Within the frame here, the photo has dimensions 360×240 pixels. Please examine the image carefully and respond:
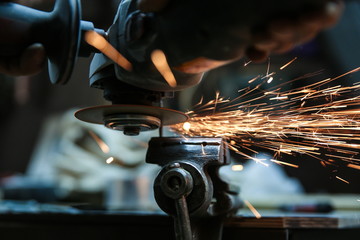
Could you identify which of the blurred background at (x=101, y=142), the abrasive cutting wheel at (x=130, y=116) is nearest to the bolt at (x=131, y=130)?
the abrasive cutting wheel at (x=130, y=116)

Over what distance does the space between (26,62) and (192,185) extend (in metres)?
0.48

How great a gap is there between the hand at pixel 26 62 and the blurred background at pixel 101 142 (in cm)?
198

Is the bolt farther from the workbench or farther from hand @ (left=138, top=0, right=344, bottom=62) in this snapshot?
hand @ (left=138, top=0, right=344, bottom=62)

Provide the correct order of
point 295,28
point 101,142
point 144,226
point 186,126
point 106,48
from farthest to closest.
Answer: point 101,142 < point 186,126 < point 144,226 < point 106,48 < point 295,28

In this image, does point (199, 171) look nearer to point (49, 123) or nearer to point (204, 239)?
point (204, 239)

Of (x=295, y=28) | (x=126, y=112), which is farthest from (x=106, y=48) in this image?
(x=295, y=28)

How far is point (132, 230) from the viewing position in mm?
1408

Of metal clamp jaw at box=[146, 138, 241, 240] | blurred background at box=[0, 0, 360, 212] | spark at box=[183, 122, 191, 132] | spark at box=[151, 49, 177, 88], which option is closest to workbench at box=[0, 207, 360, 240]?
metal clamp jaw at box=[146, 138, 241, 240]

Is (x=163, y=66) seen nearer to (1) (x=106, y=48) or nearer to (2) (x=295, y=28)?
(1) (x=106, y=48)

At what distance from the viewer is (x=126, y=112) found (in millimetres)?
1087

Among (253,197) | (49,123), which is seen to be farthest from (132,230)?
(49,123)

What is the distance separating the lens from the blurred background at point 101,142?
3.40m

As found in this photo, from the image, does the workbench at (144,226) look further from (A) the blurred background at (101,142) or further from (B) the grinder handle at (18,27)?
(A) the blurred background at (101,142)

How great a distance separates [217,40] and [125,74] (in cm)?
29
